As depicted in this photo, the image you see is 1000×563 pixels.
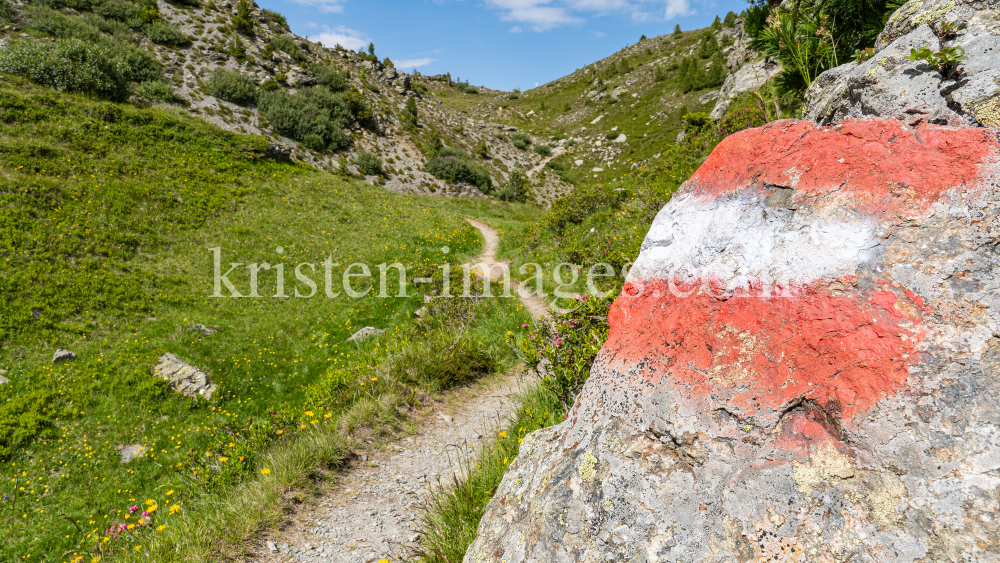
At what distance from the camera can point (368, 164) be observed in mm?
34938

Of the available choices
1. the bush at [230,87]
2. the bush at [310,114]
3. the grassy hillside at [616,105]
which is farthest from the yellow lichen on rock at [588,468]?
the grassy hillside at [616,105]

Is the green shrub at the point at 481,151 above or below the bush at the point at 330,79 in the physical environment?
Answer: below

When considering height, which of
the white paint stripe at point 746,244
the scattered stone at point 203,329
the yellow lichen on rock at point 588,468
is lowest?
the scattered stone at point 203,329

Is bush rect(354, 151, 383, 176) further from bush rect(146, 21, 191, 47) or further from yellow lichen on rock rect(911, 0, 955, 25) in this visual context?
yellow lichen on rock rect(911, 0, 955, 25)

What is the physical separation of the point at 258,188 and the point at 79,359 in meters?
13.7

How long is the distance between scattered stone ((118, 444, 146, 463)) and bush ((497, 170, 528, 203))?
3646 centimetres

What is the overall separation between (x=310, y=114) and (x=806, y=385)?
39.5 m

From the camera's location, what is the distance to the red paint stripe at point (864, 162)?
7.40 feet

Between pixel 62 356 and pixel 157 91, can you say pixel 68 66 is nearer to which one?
pixel 157 91

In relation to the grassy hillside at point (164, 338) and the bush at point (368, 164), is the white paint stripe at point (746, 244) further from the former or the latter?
the bush at point (368, 164)

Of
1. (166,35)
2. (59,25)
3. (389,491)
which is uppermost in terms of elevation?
(166,35)

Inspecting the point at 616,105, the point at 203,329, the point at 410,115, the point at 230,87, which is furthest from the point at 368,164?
the point at 616,105

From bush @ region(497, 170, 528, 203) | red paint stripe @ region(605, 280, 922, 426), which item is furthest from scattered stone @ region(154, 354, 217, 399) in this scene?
bush @ region(497, 170, 528, 203)

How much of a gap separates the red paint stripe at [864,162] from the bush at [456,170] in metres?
38.7
